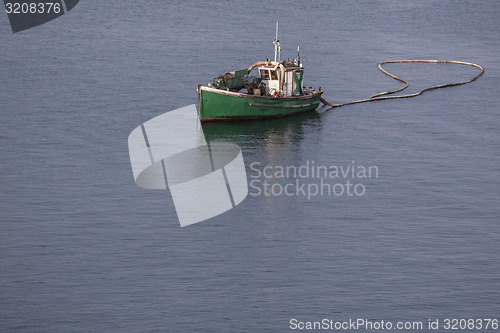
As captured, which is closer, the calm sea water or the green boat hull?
the calm sea water

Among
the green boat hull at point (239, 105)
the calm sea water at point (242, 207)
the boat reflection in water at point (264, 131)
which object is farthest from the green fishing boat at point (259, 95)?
the calm sea water at point (242, 207)

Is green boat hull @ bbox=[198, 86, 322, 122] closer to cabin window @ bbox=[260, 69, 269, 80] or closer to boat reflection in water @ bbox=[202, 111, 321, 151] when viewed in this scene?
boat reflection in water @ bbox=[202, 111, 321, 151]

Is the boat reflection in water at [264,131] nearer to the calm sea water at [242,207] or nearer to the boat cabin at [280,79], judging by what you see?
the calm sea water at [242,207]

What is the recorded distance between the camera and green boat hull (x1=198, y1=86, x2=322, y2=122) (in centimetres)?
7462

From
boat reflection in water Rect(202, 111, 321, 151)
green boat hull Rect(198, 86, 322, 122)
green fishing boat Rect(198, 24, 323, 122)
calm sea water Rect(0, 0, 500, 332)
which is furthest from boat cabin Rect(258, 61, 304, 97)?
calm sea water Rect(0, 0, 500, 332)

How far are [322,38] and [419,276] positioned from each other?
217 ft

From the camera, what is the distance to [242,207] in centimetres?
5922

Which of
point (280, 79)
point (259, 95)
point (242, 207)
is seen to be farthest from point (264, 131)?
point (242, 207)

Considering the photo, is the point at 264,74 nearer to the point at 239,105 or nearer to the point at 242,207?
the point at 239,105

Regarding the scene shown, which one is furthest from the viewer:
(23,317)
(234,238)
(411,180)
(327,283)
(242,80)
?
(242,80)

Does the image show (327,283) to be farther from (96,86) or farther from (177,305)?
(96,86)

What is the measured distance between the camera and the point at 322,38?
112688 millimetres

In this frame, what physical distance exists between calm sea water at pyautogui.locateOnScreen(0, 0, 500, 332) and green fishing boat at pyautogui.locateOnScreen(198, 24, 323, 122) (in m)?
1.27

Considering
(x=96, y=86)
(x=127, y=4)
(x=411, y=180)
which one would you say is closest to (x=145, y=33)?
(x=127, y=4)
